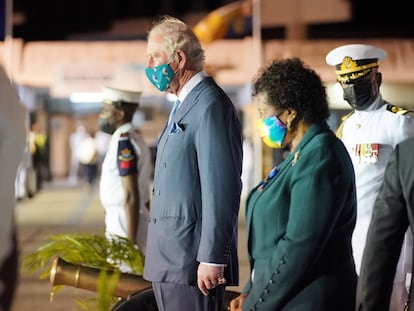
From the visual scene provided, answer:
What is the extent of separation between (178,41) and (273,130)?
530mm

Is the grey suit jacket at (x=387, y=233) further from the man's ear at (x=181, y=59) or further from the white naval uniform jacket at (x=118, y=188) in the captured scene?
the white naval uniform jacket at (x=118, y=188)

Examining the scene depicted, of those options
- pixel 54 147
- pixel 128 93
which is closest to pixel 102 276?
pixel 128 93

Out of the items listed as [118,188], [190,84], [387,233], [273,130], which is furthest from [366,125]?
[387,233]

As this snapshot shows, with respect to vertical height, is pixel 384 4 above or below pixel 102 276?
above

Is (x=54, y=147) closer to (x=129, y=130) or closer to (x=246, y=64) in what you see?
(x=246, y=64)

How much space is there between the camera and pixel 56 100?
28141 millimetres

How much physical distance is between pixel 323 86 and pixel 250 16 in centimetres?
1909

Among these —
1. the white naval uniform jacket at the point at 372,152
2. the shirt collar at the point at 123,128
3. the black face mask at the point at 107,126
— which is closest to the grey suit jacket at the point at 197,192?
the white naval uniform jacket at the point at 372,152

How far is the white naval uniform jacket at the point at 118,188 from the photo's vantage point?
17.0 ft

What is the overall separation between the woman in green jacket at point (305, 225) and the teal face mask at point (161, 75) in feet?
1.67

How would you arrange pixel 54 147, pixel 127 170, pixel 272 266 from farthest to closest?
pixel 54 147
pixel 127 170
pixel 272 266

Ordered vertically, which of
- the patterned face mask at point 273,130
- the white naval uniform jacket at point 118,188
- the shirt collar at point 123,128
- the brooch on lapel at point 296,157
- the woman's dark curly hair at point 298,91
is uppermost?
the woman's dark curly hair at point 298,91

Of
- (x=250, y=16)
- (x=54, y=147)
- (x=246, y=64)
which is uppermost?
(x=250, y=16)

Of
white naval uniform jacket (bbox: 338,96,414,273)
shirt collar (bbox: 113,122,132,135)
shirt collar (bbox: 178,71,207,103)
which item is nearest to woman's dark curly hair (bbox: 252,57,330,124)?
shirt collar (bbox: 178,71,207,103)
